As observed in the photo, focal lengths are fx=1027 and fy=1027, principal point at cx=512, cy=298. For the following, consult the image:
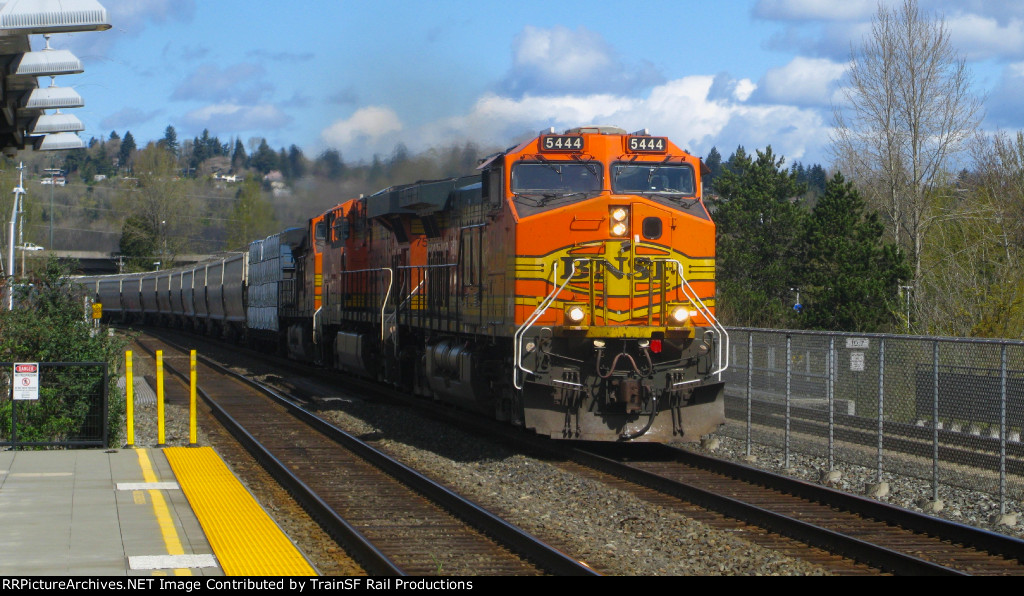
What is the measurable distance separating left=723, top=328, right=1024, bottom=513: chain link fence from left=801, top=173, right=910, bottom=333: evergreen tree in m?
16.9

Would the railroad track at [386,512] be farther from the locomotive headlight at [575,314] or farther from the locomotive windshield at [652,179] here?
the locomotive windshield at [652,179]

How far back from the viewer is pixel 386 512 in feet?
33.6

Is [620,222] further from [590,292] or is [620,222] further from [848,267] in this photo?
[848,267]

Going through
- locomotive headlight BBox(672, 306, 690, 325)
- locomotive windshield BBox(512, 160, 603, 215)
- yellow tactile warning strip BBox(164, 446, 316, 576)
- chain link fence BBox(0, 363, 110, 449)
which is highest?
locomotive windshield BBox(512, 160, 603, 215)

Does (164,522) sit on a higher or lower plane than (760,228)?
lower

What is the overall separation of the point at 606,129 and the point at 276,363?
21.6 metres

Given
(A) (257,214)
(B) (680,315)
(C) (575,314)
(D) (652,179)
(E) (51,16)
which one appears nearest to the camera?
(E) (51,16)

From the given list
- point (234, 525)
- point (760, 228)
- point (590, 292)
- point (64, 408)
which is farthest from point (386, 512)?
point (760, 228)

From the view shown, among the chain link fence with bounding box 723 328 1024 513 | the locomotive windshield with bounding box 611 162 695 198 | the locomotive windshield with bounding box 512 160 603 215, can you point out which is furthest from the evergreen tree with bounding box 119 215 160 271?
the locomotive windshield with bounding box 611 162 695 198

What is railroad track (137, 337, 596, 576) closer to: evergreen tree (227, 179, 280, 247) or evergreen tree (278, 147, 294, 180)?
evergreen tree (278, 147, 294, 180)

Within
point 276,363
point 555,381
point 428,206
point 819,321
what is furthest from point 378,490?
point 819,321

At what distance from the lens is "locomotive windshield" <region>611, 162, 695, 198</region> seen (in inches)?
527

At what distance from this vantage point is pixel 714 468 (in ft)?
41.6

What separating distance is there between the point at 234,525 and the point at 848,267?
1170 inches
